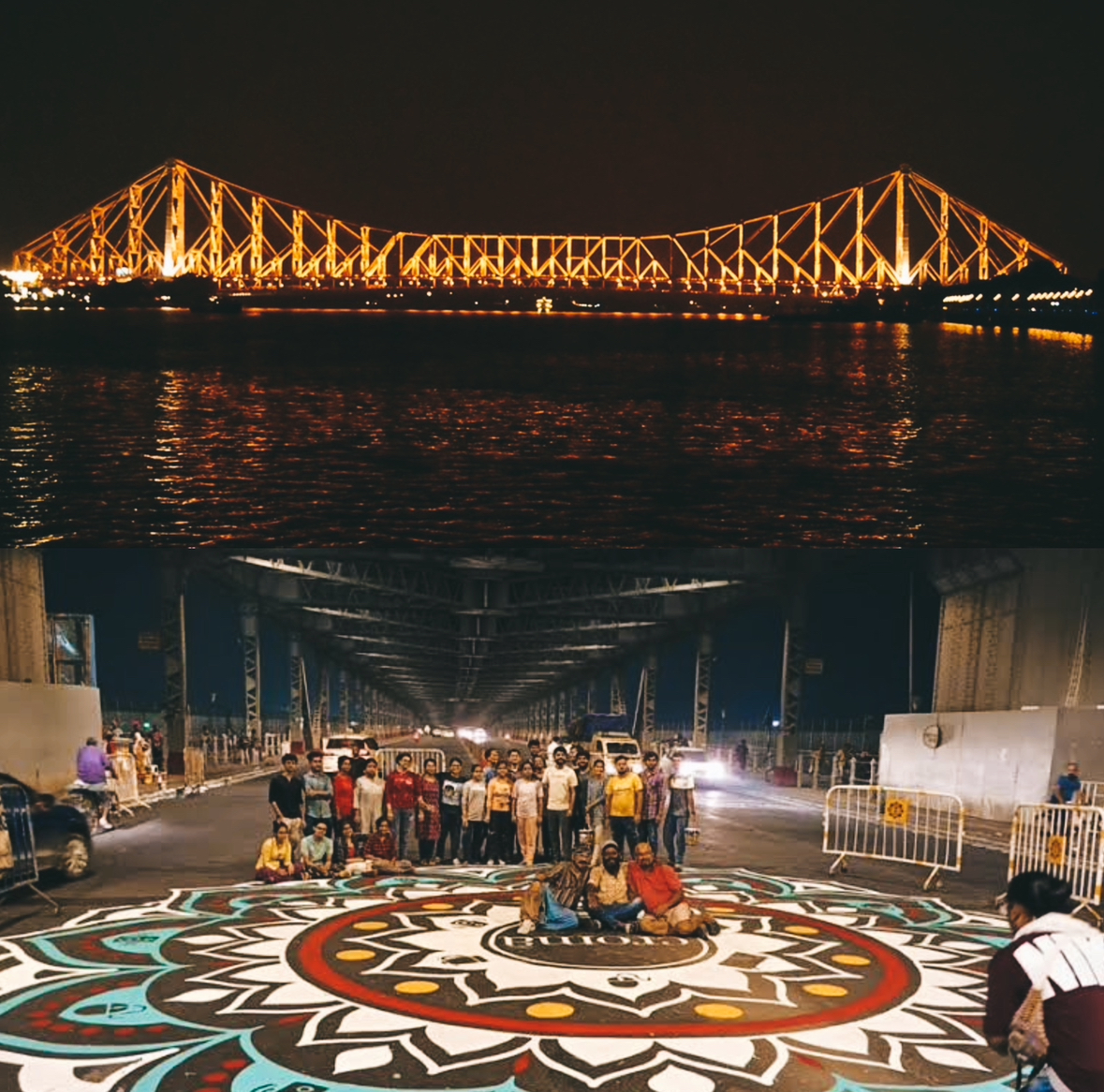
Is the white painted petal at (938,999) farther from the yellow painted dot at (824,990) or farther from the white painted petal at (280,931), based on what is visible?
the white painted petal at (280,931)

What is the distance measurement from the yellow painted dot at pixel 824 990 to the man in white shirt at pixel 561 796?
658cm

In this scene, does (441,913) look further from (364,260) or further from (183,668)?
(364,260)

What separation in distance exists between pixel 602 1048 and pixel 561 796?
318 inches

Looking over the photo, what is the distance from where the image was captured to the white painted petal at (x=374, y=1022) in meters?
8.27

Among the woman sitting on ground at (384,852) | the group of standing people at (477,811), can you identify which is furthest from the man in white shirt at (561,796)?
the woman sitting on ground at (384,852)

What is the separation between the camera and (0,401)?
171 feet

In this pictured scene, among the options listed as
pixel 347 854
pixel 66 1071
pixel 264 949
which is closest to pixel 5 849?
pixel 264 949

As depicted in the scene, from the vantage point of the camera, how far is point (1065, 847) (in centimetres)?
1306

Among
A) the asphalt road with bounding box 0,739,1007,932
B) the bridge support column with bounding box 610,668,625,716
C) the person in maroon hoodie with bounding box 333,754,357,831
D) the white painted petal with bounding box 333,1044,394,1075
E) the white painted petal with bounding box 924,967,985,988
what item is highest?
the white painted petal with bounding box 333,1044,394,1075

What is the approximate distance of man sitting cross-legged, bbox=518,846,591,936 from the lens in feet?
37.5

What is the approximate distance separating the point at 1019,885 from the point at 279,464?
31895 mm

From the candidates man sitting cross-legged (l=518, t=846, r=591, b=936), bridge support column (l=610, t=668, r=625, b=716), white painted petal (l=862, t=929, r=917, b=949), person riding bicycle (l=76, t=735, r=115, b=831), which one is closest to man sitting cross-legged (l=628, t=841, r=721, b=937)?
man sitting cross-legged (l=518, t=846, r=591, b=936)

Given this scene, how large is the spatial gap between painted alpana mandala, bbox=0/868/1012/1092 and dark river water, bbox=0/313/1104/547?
50.9 feet

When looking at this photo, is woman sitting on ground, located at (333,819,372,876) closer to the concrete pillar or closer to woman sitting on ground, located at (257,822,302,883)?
woman sitting on ground, located at (257,822,302,883)
